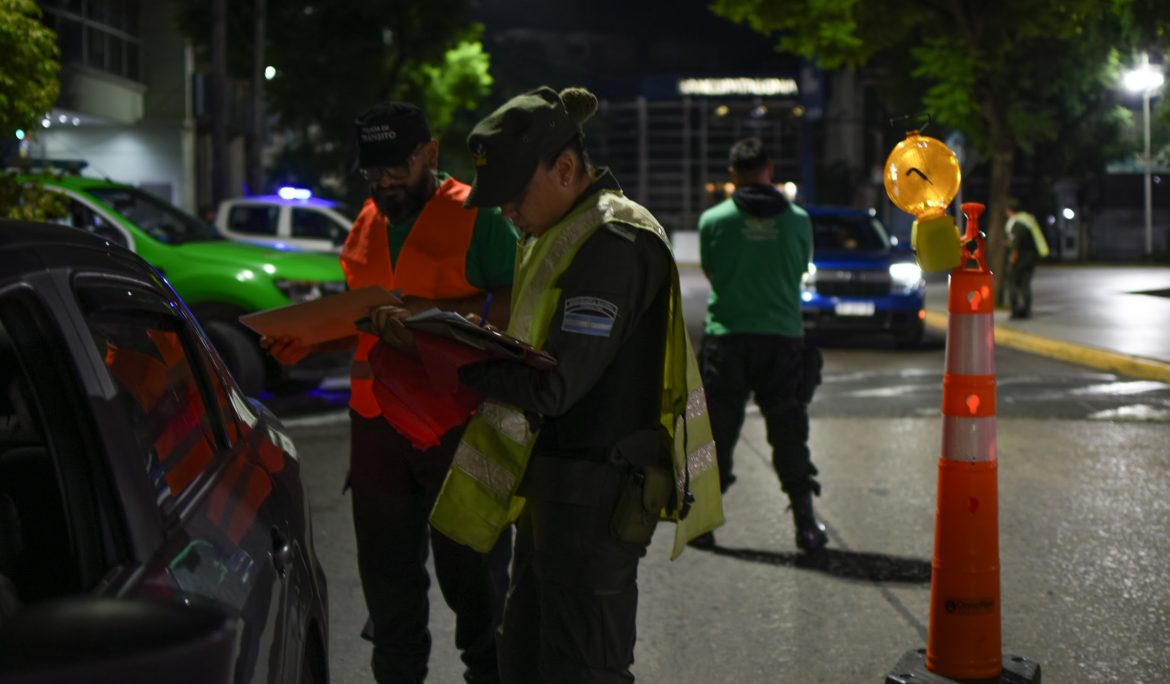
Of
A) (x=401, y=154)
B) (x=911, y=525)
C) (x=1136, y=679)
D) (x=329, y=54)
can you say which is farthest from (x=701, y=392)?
(x=329, y=54)

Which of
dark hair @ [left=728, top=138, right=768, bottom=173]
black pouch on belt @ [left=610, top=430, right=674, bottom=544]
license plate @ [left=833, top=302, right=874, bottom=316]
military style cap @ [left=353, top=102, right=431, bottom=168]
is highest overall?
dark hair @ [left=728, top=138, right=768, bottom=173]

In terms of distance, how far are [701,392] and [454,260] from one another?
1294 millimetres

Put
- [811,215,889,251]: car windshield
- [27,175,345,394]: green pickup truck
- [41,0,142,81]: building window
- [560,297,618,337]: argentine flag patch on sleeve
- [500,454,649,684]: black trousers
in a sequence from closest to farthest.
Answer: [560,297,618,337]: argentine flag patch on sleeve
[500,454,649,684]: black trousers
[27,175,345,394]: green pickup truck
[811,215,889,251]: car windshield
[41,0,142,81]: building window

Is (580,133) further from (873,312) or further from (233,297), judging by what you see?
(873,312)

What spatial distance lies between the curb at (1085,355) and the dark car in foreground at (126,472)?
12.5 metres

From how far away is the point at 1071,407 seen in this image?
12.5 metres

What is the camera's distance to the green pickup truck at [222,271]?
12.1m

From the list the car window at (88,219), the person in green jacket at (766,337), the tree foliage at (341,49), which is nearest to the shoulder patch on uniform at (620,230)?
the person in green jacket at (766,337)

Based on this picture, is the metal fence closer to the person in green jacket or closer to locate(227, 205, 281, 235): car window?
locate(227, 205, 281, 235): car window

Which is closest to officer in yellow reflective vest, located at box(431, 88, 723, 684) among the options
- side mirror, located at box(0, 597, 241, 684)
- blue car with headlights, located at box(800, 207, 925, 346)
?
side mirror, located at box(0, 597, 241, 684)

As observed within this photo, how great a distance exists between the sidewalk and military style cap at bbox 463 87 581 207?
12.2 m

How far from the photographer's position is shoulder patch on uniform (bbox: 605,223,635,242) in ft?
11.1

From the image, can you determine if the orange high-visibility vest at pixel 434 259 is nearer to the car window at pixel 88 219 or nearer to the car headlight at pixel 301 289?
the car headlight at pixel 301 289

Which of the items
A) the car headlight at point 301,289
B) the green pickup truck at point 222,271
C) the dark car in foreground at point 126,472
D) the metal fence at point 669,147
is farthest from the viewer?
the metal fence at point 669,147
